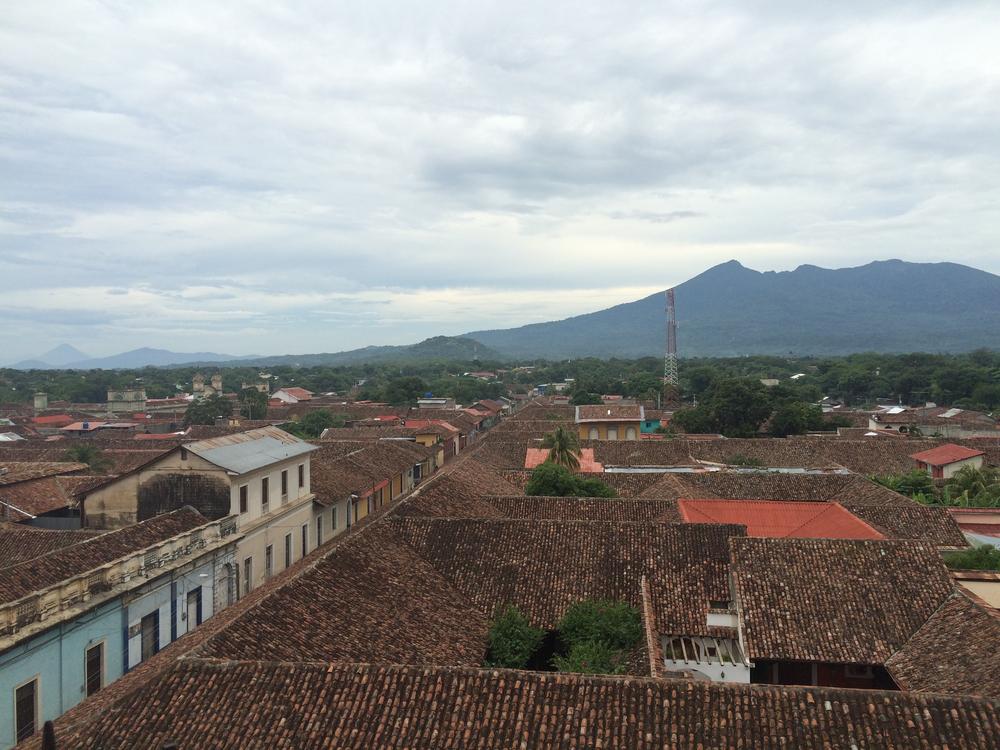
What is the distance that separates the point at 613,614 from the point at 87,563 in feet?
33.2

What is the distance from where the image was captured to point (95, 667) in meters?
13.0

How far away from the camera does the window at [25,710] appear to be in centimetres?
1116

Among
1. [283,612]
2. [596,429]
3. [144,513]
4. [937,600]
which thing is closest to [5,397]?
[596,429]

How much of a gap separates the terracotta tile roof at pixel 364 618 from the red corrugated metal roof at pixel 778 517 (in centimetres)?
851

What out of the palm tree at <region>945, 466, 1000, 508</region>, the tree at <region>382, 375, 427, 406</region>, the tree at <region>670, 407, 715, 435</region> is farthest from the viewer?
the tree at <region>382, 375, 427, 406</region>

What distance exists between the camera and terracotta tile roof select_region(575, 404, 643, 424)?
165ft

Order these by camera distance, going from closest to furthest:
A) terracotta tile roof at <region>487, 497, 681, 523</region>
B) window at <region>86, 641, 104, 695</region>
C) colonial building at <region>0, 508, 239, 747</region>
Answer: colonial building at <region>0, 508, 239, 747</region>, window at <region>86, 641, 104, 695</region>, terracotta tile roof at <region>487, 497, 681, 523</region>

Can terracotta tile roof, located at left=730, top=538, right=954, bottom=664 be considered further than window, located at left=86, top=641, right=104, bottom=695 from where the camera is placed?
No

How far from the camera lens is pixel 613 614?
13008 mm

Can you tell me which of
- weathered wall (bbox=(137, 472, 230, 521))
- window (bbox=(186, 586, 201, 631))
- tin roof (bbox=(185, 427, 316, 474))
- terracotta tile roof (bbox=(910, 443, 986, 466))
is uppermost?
tin roof (bbox=(185, 427, 316, 474))

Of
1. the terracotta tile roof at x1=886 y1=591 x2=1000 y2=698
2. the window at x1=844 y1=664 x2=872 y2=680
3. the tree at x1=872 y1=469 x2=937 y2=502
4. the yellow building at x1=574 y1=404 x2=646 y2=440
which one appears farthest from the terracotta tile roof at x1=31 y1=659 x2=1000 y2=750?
the yellow building at x1=574 y1=404 x2=646 y2=440

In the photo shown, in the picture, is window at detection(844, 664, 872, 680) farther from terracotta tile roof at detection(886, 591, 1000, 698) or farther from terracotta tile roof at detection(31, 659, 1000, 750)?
terracotta tile roof at detection(31, 659, 1000, 750)

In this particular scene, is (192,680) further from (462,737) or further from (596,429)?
(596,429)

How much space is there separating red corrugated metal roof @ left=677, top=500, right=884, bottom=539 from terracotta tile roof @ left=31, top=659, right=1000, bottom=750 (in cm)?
1137
